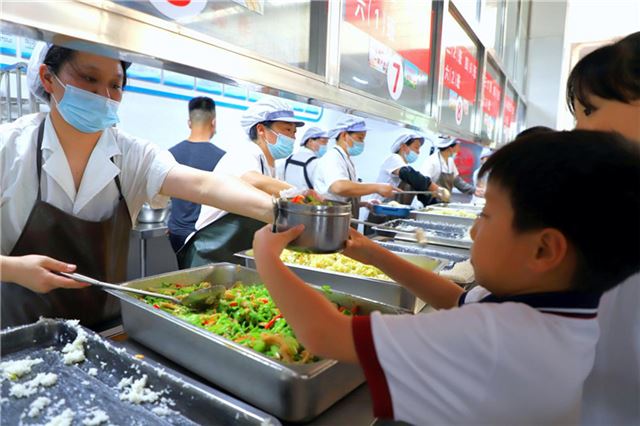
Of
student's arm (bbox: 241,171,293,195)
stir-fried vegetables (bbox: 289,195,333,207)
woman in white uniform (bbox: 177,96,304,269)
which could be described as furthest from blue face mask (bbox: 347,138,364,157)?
stir-fried vegetables (bbox: 289,195,333,207)

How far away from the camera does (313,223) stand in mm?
1008

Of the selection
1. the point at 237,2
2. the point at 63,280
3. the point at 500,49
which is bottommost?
the point at 63,280

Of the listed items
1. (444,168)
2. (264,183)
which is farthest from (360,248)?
(444,168)

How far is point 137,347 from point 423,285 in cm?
Answer: 81

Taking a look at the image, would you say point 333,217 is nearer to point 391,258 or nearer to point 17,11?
point 391,258

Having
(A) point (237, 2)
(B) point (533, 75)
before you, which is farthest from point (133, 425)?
(B) point (533, 75)

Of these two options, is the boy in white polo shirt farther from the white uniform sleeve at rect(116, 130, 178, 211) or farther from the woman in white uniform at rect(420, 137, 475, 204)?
the woman in white uniform at rect(420, 137, 475, 204)

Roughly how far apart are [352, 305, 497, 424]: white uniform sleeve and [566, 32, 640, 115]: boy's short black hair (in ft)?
2.79

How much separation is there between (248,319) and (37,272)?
533 millimetres

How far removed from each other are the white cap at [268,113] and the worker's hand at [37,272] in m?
1.70

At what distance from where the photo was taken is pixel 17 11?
2.42 ft

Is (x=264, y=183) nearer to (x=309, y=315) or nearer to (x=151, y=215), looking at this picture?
(x=309, y=315)

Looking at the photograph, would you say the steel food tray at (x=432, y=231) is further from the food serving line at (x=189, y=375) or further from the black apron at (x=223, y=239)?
the food serving line at (x=189, y=375)

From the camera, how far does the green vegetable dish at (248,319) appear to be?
1.01 metres
